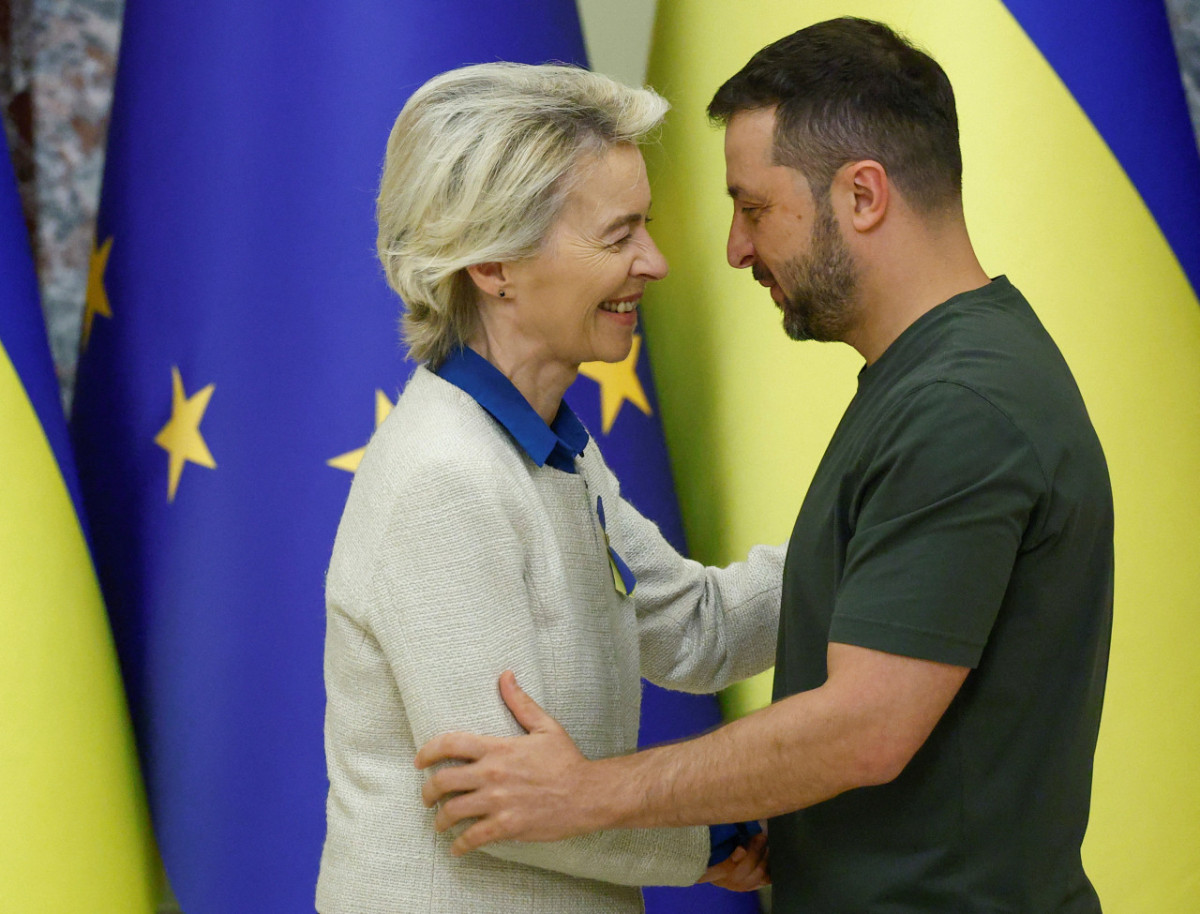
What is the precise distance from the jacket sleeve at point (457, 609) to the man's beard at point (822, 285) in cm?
24

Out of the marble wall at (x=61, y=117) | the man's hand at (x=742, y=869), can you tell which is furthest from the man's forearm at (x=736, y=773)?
the marble wall at (x=61, y=117)

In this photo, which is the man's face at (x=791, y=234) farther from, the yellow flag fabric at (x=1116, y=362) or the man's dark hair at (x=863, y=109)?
the yellow flag fabric at (x=1116, y=362)

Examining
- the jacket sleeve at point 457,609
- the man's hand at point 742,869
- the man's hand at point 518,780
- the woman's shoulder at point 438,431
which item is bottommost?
the man's hand at point 742,869

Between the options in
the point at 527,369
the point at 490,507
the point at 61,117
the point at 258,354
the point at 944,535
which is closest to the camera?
the point at 944,535

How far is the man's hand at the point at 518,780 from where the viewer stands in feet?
2.34

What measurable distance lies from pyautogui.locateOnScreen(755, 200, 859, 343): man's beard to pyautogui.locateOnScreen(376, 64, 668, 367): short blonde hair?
0.14 metres

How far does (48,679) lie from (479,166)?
0.77 metres

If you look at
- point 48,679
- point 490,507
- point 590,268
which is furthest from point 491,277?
point 48,679

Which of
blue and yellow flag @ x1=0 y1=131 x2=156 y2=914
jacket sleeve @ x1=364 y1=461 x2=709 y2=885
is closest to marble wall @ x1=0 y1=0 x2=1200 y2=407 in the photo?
blue and yellow flag @ x1=0 y1=131 x2=156 y2=914

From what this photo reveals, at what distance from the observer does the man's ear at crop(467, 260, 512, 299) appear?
824mm

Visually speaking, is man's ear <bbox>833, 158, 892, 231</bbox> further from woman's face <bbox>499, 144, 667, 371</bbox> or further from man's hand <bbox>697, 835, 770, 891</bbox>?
man's hand <bbox>697, 835, 770, 891</bbox>

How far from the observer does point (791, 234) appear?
2.67ft

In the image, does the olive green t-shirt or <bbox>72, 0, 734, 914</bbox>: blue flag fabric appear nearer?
the olive green t-shirt

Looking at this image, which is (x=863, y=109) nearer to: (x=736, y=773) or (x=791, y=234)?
(x=791, y=234)
